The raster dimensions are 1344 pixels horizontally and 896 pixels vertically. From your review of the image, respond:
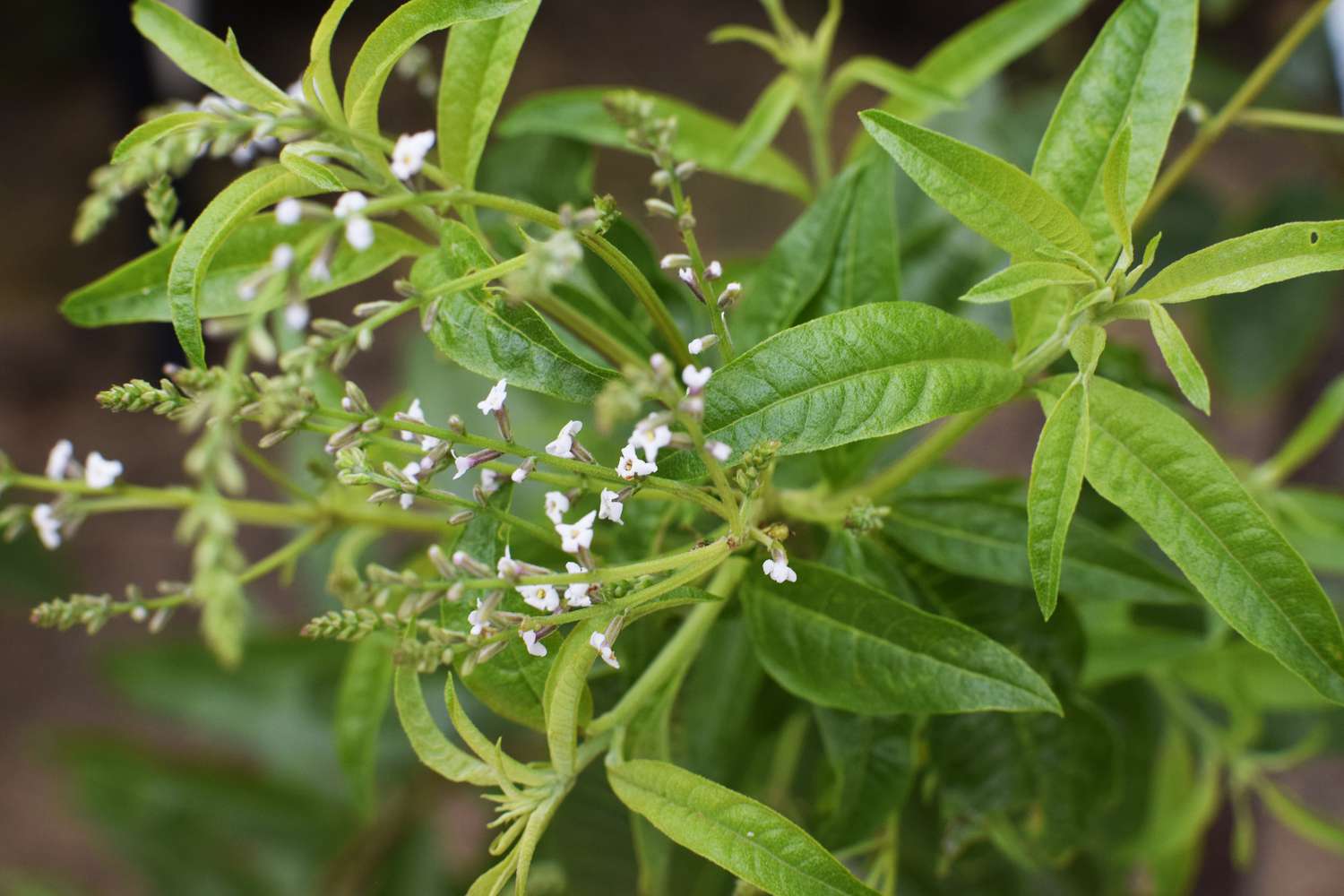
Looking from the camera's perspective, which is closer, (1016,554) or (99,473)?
(99,473)

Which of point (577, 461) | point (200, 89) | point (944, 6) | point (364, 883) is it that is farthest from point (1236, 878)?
point (200, 89)

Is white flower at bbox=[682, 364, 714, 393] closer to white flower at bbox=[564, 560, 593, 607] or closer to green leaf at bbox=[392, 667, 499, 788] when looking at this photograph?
white flower at bbox=[564, 560, 593, 607]

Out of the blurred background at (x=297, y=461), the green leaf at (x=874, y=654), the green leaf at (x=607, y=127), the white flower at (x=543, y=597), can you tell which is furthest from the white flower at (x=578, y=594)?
the blurred background at (x=297, y=461)

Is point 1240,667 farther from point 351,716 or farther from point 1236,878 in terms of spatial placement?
point 1236,878

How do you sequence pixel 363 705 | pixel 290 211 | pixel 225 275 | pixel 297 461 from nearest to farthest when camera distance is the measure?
pixel 290 211, pixel 225 275, pixel 363 705, pixel 297 461

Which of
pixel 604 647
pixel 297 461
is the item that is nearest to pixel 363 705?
pixel 604 647

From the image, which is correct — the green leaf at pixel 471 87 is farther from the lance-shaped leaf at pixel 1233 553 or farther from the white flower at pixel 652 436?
the lance-shaped leaf at pixel 1233 553

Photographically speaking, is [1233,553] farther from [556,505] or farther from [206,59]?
[206,59]
